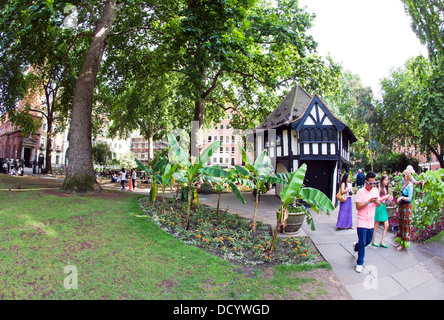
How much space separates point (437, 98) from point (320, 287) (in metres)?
20.8

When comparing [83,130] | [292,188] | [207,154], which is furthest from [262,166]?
[83,130]

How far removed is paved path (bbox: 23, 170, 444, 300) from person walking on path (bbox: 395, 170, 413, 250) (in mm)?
303

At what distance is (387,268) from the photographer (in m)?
6.11

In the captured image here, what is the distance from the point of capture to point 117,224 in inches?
322

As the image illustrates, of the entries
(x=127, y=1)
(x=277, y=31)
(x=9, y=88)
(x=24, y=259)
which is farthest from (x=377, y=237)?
(x=9, y=88)

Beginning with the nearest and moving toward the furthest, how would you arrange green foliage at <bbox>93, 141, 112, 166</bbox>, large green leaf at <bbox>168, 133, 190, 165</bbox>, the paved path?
the paved path → large green leaf at <bbox>168, 133, 190, 165</bbox> → green foliage at <bbox>93, 141, 112, 166</bbox>

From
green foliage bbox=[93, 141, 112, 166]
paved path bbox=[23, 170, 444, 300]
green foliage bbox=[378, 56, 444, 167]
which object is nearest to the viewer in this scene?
paved path bbox=[23, 170, 444, 300]

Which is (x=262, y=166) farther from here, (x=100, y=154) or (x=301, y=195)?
(x=100, y=154)

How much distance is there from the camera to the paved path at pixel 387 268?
5.11m

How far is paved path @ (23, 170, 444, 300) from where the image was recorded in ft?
16.8

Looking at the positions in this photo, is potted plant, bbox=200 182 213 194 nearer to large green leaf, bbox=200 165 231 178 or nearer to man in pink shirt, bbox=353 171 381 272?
large green leaf, bbox=200 165 231 178

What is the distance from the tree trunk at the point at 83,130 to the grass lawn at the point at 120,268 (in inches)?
165

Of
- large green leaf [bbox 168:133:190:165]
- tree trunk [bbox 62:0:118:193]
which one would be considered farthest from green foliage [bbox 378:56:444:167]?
tree trunk [bbox 62:0:118:193]
